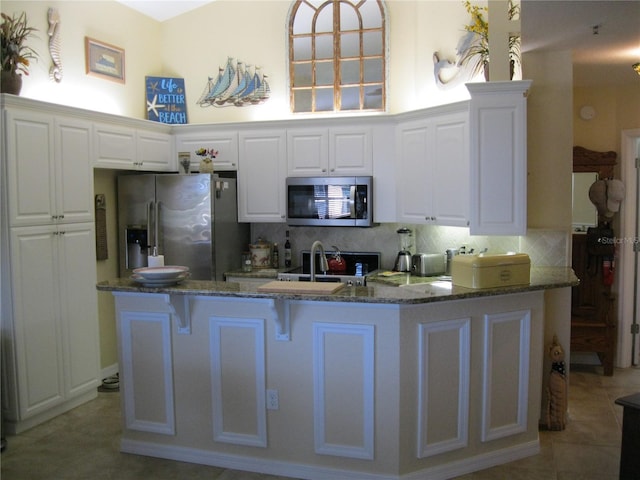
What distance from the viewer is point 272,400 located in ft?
10.4

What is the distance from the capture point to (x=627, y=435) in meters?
2.62

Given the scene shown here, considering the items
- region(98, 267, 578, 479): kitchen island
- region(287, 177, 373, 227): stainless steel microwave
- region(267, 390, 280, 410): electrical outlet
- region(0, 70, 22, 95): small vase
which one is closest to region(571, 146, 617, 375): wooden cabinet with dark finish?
region(98, 267, 578, 479): kitchen island

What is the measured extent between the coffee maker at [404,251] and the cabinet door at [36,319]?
2699 mm

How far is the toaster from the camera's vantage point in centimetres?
477

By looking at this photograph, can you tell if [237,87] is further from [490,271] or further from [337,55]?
[490,271]

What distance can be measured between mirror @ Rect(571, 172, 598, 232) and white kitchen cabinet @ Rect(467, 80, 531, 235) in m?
1.87

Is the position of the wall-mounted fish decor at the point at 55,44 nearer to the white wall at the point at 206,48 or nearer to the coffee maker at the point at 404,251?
the white wall at the point at 206,48

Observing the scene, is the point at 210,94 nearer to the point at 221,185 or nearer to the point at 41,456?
the point at 221,185

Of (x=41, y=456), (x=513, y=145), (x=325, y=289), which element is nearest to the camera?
(x=325, y=289)

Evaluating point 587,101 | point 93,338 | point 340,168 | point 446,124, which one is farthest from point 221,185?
point 587,101

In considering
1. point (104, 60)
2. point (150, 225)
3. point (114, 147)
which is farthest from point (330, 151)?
point (104, 60)

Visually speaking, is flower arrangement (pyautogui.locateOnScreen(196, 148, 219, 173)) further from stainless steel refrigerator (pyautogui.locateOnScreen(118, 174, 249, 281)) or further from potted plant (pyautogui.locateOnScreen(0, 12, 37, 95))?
potted plant (pyautogui.locateOnScreen(0, 12, 37, 95))

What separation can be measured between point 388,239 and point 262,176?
127cm

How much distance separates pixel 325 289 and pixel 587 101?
12.0 ft
